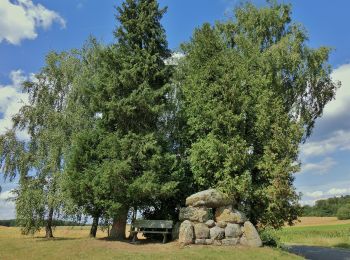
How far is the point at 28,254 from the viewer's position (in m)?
18.8

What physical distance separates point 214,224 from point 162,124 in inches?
356

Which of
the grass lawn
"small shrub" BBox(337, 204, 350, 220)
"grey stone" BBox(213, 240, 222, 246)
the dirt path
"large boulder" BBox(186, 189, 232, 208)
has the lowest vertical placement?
the dirt path

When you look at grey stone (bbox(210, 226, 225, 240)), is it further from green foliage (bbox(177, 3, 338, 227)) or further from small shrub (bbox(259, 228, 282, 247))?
small shrub (bbox(259, 228, 282, 247))

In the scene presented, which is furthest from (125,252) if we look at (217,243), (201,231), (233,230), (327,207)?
(327,207)

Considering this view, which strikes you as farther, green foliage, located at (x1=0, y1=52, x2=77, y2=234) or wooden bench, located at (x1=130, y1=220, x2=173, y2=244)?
green foliage, located at (x1=0, y1=52, x2=77, y2=234)

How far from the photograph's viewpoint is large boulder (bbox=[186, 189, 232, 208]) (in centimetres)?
2197

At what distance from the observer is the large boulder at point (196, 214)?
2148 centimetres

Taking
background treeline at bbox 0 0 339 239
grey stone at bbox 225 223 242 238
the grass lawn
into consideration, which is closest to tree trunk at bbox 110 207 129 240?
background treeline at bbox 0 0 339 239

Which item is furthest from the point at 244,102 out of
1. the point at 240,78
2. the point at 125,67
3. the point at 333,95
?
the point at 333,95

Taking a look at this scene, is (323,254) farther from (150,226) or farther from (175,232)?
(150,226)

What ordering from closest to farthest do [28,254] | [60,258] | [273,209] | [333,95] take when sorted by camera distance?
[60,258], [28,254], [273,209], [333,95]

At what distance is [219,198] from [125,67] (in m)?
10.3

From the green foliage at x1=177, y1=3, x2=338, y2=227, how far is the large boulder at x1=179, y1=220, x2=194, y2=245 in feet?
11.6

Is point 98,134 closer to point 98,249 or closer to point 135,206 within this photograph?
point 135,206
